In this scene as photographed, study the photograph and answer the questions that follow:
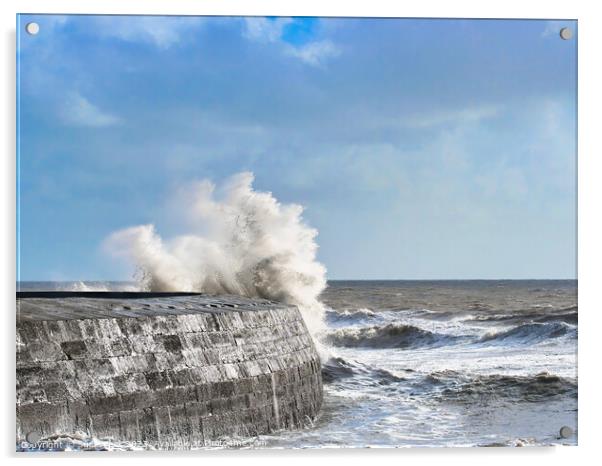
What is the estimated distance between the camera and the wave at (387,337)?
38.0ft

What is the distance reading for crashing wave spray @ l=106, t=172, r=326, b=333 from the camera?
10.4 metres

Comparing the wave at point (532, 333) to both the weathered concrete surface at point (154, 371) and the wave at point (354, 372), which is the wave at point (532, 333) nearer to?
the wave at point (354, 372)

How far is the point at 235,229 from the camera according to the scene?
11.4 meters

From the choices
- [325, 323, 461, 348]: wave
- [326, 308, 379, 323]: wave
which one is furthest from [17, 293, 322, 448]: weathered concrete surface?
[326, 308, 379, 323]: wave

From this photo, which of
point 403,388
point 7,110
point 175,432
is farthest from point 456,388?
point 7,110

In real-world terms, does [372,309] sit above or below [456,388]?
above

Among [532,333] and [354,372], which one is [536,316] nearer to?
[532,333]

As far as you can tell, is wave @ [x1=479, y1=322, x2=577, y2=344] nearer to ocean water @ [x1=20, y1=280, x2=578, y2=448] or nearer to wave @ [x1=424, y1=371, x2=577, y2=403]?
ocean water @ [x1=20, y1=280, x2=578, y2=448]

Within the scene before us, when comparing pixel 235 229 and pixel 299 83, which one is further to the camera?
pixel 235 229

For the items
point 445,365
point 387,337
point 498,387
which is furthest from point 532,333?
point 387,337

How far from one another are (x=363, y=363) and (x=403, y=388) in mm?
816

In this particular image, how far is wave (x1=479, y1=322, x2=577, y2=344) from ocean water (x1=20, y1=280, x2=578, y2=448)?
0.05ft

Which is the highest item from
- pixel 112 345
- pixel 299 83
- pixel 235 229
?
pixel 299 83

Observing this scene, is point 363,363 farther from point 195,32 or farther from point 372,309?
point 195,32
